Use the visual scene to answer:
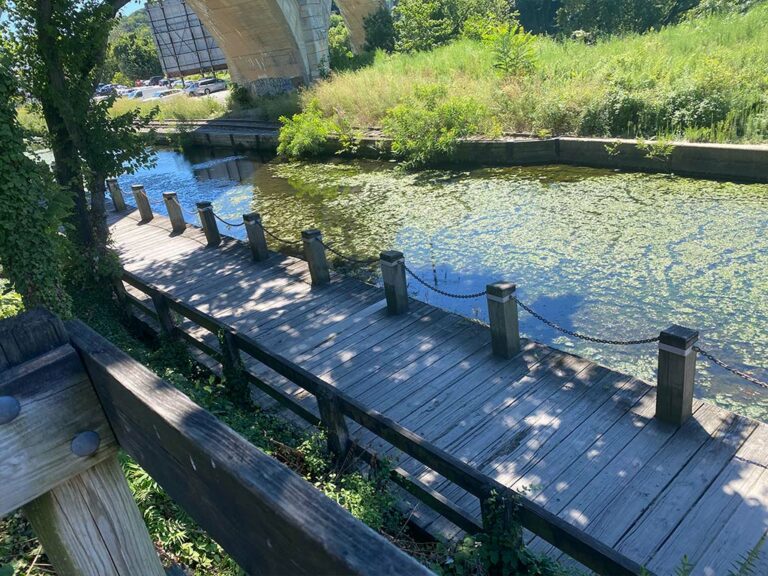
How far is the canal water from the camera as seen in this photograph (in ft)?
22.9

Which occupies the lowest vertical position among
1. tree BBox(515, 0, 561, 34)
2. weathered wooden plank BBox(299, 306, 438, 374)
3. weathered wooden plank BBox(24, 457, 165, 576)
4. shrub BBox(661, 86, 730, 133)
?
weathered wooden plank BBox(299, 306, 438, 374)

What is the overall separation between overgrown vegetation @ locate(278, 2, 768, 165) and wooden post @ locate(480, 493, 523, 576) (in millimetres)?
11236

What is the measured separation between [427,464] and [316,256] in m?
5.03

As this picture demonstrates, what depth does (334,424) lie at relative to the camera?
446 centimetres

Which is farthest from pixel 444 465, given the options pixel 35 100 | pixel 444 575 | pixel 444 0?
pixel 444 0

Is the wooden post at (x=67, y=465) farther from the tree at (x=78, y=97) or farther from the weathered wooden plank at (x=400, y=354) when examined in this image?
the tree at (x=78, y=97)

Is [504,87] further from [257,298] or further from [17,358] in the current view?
[17,358]

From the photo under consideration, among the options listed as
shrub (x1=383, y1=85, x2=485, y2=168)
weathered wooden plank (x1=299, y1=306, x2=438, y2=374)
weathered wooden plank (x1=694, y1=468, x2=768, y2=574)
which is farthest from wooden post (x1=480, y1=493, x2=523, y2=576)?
shrub (x1=383, y1=85, x2=485, y2=168)

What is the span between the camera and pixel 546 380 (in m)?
5.58

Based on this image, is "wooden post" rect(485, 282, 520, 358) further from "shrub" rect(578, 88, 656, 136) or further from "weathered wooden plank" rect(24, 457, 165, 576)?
"shrub" rect(578, 88, 656, 136)

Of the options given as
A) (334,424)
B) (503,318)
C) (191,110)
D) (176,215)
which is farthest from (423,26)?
(334,424)

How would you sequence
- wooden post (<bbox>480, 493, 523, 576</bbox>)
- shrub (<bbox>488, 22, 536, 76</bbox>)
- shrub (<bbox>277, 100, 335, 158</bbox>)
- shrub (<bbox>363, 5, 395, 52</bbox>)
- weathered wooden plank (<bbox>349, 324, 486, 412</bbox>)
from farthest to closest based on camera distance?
shrub (<bbox>363, 5, 395, 52</bbox>)
shrub (<bbox>277, 100, 335, 158</bbox>)
shrub (<bbox>488, 22, 536, 76</bbox>)
weathered wooden plank (<bbox>349, 324, 486, 412</bbox>)
wooden post (<bbox>480, 493, 523, 576</bbox>)

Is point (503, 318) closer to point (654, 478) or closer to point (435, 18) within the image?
point (654, 478)

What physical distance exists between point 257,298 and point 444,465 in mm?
5460
